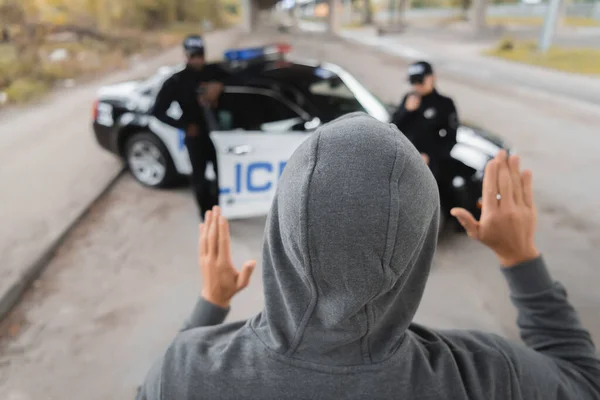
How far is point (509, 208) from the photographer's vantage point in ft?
3.02

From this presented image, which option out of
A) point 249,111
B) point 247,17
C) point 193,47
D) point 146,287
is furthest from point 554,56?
point 247,17

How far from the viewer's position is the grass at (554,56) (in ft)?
20.0

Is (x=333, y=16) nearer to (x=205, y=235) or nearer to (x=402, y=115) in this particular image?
(x=402, y=115)

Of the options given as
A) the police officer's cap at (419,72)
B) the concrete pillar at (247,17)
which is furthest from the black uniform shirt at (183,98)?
the concrete pillar at (247,17)

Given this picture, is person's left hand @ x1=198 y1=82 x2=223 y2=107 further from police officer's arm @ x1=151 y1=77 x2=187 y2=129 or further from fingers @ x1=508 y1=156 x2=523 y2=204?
fingers @ x1=508 y1=156 x2=523 y2=204

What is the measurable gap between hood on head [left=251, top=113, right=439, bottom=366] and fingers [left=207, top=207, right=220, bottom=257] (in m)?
0.38

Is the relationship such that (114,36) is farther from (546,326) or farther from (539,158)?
(546,326)

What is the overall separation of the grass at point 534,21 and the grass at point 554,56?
15.3 inches

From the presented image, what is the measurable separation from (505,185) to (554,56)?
859 centimetres

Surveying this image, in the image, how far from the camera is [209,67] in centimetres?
319

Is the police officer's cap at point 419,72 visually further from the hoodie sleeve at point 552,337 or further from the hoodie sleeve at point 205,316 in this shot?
the hoodie sleeve at point 205,316

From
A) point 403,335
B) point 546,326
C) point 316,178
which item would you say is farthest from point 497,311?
point 316,178

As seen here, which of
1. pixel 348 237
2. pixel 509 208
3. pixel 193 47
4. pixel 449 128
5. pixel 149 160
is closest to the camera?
pixel 348 237

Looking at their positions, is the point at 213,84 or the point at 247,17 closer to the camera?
the point at 213,84
